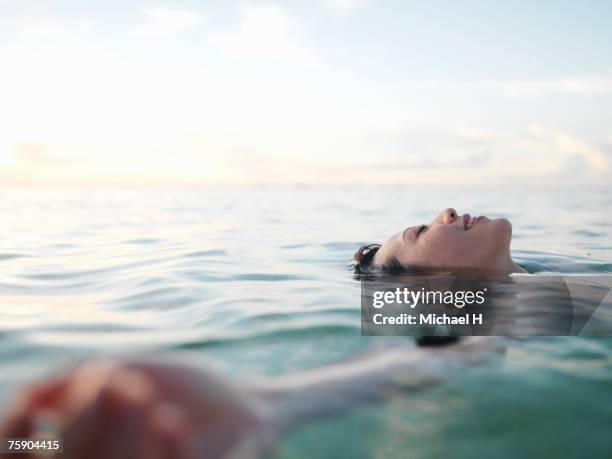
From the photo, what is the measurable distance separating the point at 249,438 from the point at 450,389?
3.74 feet

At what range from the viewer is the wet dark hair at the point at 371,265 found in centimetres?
578

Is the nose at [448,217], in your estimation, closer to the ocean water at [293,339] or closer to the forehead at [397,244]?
the forehead at [397,244]

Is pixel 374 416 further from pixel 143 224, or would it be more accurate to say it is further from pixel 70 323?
pixel 143 224

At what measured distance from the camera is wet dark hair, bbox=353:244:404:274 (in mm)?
5777

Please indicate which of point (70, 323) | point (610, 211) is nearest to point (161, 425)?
point (70, 323)

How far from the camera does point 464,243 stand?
16.8ft

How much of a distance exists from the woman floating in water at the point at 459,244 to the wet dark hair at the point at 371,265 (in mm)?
48

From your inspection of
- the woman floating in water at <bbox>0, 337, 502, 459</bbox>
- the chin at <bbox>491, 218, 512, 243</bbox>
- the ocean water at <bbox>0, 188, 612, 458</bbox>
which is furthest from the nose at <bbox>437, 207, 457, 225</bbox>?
the woman floating in water at <bbox>0, 337, 502, 459</bbox>

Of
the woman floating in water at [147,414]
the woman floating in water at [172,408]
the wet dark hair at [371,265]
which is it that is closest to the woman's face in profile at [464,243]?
the wet dark hair at [371,265]

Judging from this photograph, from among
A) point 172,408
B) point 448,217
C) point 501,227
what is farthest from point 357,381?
point 448,217

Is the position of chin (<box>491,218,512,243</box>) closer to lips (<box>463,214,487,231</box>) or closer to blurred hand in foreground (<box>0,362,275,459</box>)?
lips (<box>463,214,487,231</box>)

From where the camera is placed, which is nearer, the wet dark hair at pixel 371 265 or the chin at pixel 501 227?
the chin at pixel 501 227

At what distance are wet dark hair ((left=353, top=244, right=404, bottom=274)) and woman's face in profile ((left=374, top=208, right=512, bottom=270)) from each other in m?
0.26

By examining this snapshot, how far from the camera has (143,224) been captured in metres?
13.1
